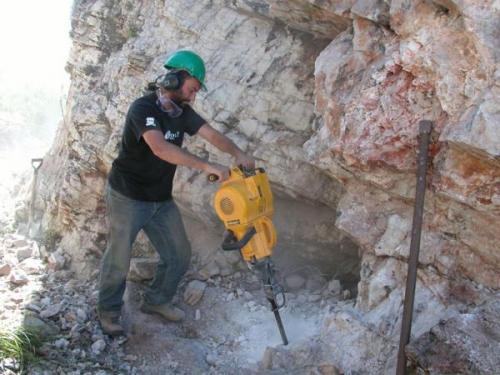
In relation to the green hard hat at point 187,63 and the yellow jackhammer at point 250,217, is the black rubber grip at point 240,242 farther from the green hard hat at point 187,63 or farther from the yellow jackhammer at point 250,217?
the green hard hat at point 187,63

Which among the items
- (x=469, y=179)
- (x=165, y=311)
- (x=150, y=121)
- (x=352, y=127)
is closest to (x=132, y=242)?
(x=165, y=311)

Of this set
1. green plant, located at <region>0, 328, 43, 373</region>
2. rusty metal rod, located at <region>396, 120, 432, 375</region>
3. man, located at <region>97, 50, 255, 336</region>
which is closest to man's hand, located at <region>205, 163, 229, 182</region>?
man, located at <region>97, 50, 255, 336</region>

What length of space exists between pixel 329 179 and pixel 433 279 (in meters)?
1.32

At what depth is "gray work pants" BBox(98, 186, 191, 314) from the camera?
4.03 m

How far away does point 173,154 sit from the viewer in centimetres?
357

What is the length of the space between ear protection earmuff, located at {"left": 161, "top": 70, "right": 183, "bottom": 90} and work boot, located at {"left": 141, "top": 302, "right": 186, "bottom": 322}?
70.6 inches

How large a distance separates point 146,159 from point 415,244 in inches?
77.0

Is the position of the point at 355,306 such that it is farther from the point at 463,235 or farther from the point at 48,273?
the point at 48,273

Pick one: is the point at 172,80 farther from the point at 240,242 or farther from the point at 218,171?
the point at 240,242

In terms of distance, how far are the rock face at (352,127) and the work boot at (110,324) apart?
1.34 m

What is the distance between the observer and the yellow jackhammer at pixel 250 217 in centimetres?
363

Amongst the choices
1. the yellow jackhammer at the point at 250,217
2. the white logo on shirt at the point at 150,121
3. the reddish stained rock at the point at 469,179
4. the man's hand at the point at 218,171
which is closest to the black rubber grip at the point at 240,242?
the yellow jackhammer at the point at 250,217

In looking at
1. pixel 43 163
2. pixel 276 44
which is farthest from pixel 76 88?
pixel 276 44

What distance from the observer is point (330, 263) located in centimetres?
497
